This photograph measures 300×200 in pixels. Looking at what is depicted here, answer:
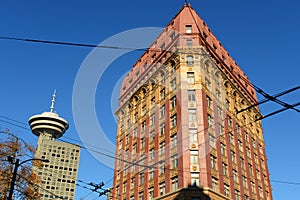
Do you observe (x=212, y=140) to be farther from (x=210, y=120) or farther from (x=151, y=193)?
(x=151, y=193)

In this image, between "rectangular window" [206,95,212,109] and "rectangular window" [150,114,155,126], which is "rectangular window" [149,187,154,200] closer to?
"rectangular window" [150,114,155,126]

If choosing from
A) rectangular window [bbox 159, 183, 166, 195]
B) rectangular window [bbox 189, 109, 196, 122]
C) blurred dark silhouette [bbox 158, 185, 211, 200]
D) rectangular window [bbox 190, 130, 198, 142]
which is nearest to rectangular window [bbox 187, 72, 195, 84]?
rectangular window [bbox 189, 109, 196, 122]

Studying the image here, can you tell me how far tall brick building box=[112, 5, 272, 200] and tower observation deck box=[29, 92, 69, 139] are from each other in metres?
129

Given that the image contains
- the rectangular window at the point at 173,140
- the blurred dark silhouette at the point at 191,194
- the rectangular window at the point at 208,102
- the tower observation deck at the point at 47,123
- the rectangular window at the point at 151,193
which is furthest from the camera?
the tower observation deck at the point at 47,123

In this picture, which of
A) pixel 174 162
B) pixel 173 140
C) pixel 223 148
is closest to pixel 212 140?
pixel 223 148

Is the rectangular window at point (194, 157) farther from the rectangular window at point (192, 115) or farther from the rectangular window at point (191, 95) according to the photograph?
the rectangular window at point (191, 95)

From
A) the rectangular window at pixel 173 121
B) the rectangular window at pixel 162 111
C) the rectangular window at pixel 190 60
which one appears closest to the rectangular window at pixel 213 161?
the rectangular window at pixel 173 121

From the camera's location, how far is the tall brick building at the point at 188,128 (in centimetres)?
3859

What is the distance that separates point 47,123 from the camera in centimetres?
17675

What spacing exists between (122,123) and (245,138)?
72.8 ft

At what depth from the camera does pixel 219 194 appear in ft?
120

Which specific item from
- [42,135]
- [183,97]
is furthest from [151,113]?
[42,135]

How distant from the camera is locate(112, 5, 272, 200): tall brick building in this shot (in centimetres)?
3859

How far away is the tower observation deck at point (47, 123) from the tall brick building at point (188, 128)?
424ft
